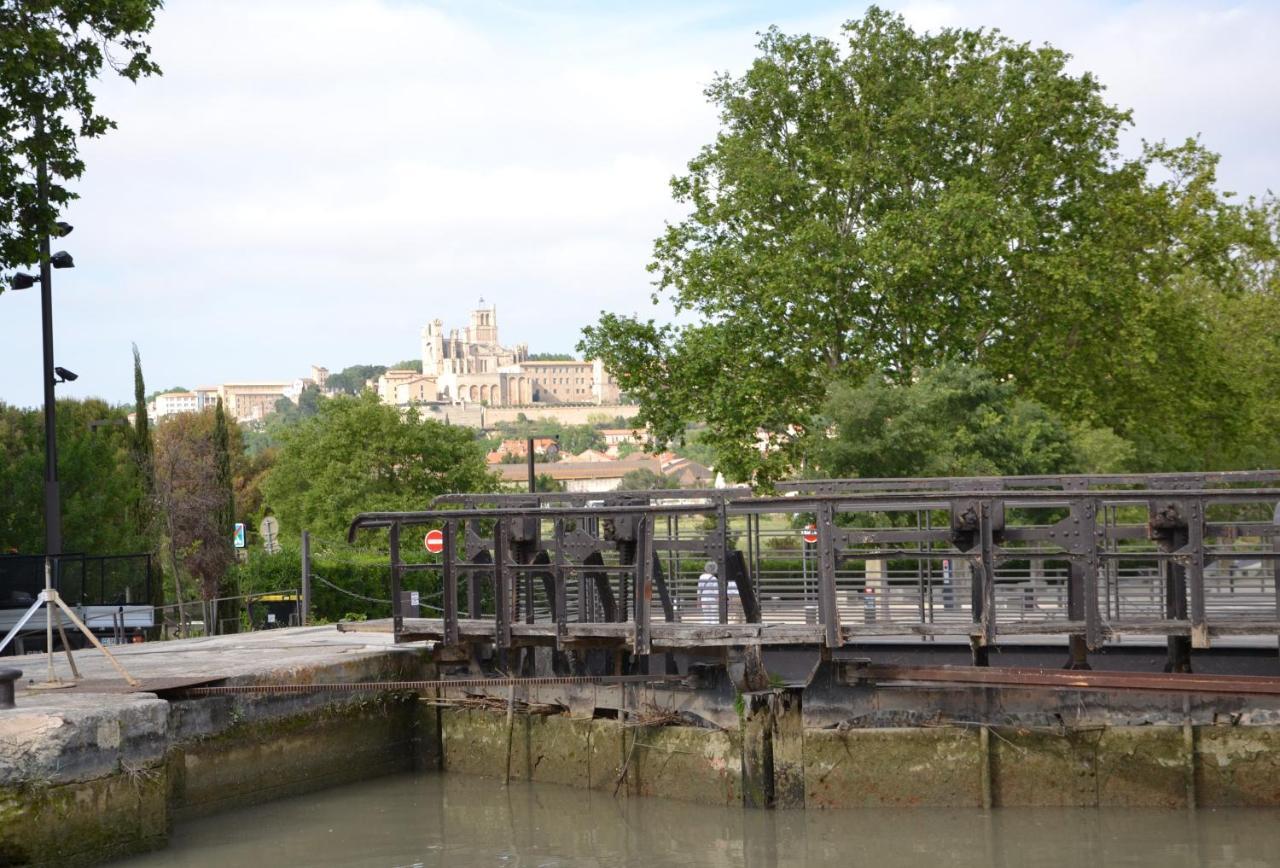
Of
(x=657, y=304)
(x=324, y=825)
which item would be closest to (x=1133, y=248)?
(x=657, y=304)

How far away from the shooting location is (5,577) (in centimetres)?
2364

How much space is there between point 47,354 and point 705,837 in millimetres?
14212

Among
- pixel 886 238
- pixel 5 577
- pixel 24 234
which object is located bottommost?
pixel 5 577

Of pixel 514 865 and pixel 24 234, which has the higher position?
pixel 24 234

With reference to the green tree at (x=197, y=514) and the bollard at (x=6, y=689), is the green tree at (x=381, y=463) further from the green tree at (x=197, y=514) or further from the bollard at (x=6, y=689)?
the bollard at (x=6, y=689)

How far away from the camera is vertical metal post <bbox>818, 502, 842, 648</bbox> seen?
13.7 meters

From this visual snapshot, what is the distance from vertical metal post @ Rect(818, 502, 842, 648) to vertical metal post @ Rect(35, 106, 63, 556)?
12.7 metres

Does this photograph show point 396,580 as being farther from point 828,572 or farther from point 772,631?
point 828,572

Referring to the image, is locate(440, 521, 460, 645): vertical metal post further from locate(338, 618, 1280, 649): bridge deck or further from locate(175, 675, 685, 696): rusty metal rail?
locate(175, 675, 685, 696): rusty metal rail

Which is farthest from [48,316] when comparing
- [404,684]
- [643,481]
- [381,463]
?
[643,481]

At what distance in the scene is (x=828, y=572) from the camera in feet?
45.3

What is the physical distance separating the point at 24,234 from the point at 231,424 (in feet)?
262

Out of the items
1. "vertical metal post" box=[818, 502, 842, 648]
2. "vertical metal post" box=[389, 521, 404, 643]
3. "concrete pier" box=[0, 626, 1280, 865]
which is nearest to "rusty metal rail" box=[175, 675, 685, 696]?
"concrete pier" box=[0, 626, 1280, 865]

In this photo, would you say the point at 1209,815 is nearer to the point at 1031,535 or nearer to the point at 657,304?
the point at 1031,535
